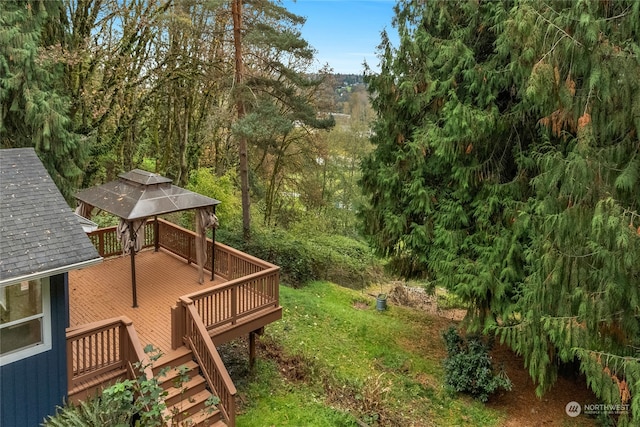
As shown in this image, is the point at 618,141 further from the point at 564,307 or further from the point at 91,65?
the point at 91,65

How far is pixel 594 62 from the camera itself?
17.1 feet

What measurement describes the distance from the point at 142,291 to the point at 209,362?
112 inches

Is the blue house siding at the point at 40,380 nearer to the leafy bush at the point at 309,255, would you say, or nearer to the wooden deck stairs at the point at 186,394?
the wooden deck stairs at the point at 186,394

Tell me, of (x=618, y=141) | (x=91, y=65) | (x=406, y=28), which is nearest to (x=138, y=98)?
(x=91, y=65)

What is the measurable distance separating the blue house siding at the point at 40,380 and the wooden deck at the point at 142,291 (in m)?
1.48

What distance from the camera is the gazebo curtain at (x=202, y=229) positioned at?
8711 mm

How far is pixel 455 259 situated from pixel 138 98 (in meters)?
13.5

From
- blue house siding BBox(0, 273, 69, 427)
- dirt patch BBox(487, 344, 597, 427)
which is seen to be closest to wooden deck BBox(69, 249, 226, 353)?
blue house siding BBox(0, 273, 69, 427)

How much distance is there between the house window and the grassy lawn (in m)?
3.17

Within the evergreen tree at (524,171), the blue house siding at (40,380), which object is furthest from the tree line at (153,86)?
the blue house siding at (40,380)

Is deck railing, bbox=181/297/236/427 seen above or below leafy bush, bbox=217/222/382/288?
above

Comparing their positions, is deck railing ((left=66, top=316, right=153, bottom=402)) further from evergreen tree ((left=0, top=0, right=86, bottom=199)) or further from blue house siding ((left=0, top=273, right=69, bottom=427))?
evergreen tree ((left=0, top=0, right=86, bottom=199))

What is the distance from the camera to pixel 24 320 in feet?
17.5

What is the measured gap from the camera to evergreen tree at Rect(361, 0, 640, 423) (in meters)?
5.33
